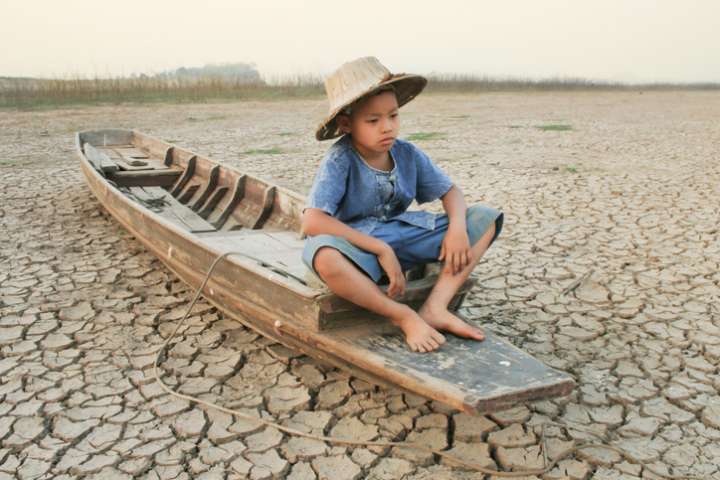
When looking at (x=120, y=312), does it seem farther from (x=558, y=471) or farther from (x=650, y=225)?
(x=650, y=225)

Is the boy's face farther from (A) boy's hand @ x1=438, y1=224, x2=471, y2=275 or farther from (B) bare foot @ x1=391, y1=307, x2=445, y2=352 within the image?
(B) bare foot @ x1=391, y1=307, x2=445, y2=352

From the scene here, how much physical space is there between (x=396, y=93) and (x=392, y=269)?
848 millimetres

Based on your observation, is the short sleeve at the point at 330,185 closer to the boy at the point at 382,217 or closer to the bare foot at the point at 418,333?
the boy at the point at 382,217

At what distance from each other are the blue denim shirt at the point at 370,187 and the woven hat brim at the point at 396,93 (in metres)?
0.08

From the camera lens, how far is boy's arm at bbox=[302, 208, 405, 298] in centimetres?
265

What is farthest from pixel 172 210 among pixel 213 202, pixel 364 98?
pixel 364 98

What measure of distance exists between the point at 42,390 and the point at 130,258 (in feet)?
6.12

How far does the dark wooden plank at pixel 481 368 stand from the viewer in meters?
2.16

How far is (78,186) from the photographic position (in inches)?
279

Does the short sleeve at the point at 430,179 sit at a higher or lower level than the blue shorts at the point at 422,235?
higher

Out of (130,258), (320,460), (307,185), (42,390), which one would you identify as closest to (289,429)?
(320,460)

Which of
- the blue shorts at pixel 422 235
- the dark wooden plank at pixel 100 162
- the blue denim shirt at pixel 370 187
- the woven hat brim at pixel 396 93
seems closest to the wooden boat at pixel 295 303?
the blue shorts at pixel 422 235

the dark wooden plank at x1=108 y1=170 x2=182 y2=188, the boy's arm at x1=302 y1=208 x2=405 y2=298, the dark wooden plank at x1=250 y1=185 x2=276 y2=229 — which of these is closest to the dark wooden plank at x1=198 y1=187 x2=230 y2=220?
the dark wooden plank at x1=250 y1=185 x2=276 y2=229

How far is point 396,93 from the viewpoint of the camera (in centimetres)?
294
